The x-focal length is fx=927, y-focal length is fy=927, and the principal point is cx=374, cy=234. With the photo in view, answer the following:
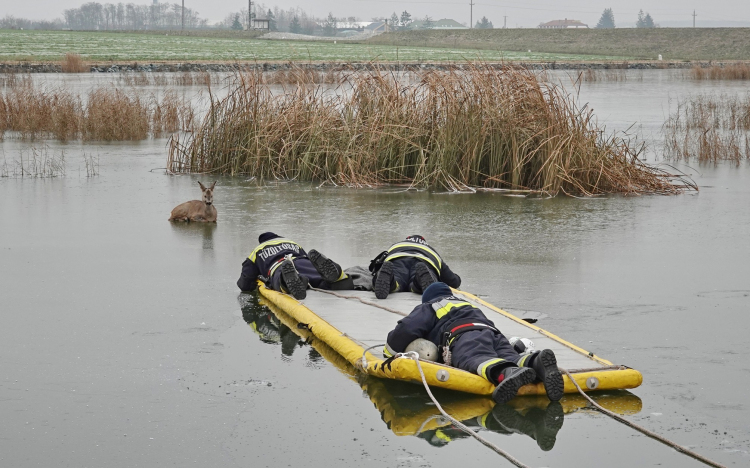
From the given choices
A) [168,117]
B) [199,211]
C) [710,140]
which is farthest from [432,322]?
[168,117]

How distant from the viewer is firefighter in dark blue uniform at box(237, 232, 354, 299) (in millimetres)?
6809

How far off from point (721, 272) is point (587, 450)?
452 cm

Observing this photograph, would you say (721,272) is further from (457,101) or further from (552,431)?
(457,101)

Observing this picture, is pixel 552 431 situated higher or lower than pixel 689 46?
lower

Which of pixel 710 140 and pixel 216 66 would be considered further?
pixel 216 66

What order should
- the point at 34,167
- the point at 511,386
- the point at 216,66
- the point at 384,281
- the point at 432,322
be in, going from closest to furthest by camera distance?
1. the point at 511,386
2. the point at 432,322
3. the point at 384,281
4. the point at 34,167
5. the point at 216,66

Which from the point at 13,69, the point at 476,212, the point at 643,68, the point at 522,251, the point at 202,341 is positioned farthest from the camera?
the point at 643,68

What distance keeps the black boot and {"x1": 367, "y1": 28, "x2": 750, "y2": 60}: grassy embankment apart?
77.7 meters

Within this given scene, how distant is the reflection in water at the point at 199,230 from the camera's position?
9.82 m

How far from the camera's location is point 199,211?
35.0ft

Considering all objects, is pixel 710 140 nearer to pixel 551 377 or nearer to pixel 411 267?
pixel 411 267

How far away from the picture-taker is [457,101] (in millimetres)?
13328

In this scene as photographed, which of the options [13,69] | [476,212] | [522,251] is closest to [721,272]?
[522,251]

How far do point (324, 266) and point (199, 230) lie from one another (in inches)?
155
